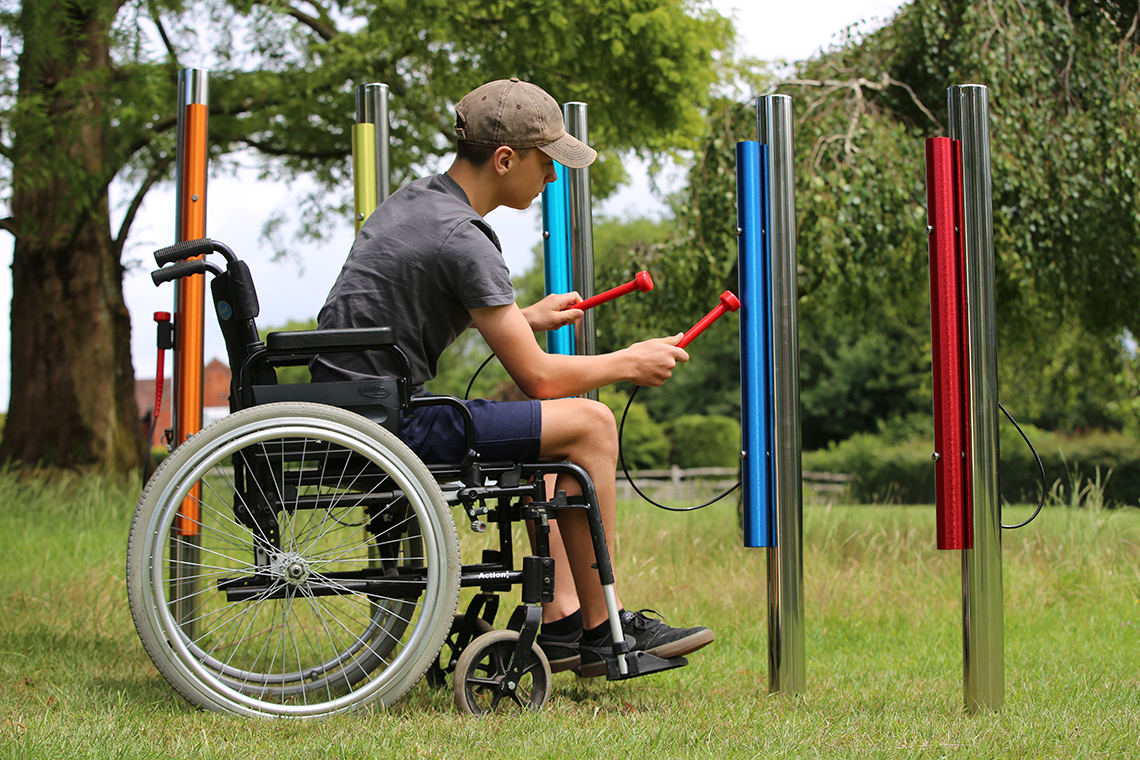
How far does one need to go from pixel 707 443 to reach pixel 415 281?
2129cm

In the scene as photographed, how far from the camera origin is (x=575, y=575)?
228 cm

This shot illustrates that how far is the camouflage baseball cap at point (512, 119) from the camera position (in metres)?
2.30

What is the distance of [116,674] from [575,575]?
1.35 m

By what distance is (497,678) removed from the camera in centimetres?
219

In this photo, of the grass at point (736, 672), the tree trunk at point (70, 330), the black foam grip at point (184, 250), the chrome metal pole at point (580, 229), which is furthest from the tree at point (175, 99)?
the black foam grip at point (184, 250)

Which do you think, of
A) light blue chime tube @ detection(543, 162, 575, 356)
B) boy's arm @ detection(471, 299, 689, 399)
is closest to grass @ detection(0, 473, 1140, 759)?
boy's arm @ detection(471, 299, 689, 399)

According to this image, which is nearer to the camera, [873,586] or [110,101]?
[873,586]

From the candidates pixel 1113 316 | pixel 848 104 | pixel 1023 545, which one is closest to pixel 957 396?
pixel 1023 545

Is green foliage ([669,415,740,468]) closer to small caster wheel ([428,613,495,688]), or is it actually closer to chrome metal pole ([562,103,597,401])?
chrome metal pole ([562,103,597,401])

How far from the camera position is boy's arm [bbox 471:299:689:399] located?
2146mm

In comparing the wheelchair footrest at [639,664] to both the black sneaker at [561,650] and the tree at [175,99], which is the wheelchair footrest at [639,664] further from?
the tree at [175,99]

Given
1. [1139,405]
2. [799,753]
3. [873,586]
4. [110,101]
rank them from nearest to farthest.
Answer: [799,753]
[873,586]
[110,101]
[1139,405]

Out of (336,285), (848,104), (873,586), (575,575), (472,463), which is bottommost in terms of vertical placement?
(873,586)

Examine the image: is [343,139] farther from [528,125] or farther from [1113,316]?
[528,125]
